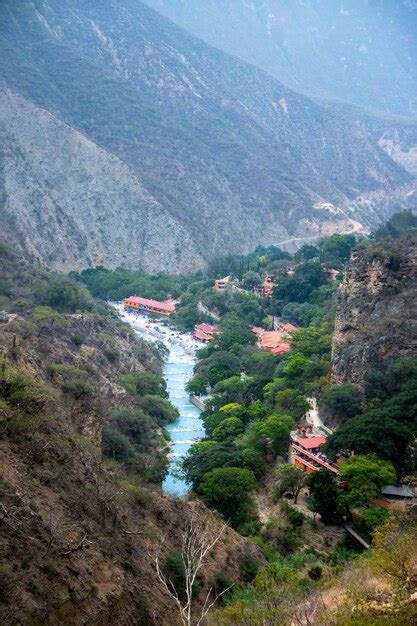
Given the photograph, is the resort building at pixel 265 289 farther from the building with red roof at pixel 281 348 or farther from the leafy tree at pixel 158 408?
the leafy tree at pixel 158 408

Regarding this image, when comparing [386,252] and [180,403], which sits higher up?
[386,252]

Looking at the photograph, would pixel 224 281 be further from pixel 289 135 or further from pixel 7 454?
pixel 289 135

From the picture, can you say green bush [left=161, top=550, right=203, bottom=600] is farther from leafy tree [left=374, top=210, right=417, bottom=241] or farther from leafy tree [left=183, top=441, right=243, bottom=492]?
leafy tree [left=374, top=210, right=417, bottom=241]

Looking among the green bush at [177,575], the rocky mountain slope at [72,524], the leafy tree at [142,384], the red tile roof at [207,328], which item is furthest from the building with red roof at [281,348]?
the green bush at [177,575]

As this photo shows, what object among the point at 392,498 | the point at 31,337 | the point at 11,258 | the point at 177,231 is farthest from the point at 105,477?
the point at 177,231

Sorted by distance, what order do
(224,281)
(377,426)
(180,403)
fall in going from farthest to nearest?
(224,281)
(180,403)
(377,426)

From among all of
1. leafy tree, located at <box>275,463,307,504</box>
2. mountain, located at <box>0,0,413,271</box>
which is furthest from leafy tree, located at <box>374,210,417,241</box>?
leafy tree, located at <box>275,463,307,504</box>
